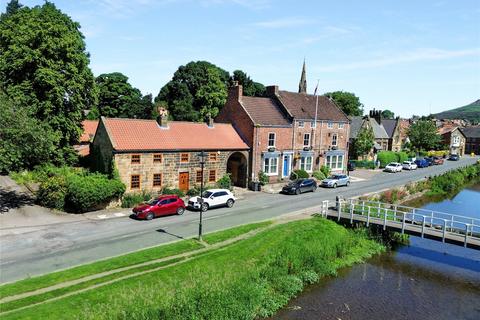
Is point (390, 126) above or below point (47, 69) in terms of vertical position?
below

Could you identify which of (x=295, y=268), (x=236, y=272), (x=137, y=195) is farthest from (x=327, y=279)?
(x=137, y=195)

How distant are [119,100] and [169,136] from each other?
46.8m

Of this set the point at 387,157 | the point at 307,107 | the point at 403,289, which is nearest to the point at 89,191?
the point at 403,289

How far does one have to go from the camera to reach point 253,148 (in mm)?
44312

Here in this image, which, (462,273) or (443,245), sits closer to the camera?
(462,273)

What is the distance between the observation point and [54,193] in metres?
31.4

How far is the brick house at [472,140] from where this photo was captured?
119 meters

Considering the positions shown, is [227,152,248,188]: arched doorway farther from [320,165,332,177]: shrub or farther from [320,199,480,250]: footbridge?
[320,199,480,250]: footbridge

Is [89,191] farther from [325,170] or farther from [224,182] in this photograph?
[325,170]

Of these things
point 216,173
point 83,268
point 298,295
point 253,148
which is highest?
point 253,148

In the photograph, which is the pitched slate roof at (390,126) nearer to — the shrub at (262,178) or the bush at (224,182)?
the shrub at (262,178)

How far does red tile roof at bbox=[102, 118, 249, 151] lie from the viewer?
35.6 meters

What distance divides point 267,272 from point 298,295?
82.5 inches

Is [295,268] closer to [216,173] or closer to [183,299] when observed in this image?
[183,299]
